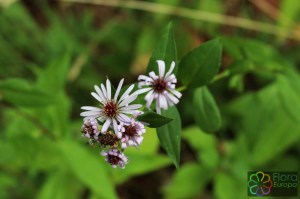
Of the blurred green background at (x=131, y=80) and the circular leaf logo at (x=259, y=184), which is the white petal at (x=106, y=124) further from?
the circular leaf logo at (x=259, y=184)

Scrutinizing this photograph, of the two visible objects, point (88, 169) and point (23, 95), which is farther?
point (88, 169)

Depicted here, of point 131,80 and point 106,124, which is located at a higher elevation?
point 131,80

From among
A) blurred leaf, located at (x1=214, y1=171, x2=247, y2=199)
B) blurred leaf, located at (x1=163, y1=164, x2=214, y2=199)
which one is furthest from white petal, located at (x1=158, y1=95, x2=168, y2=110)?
blurred leaf, located at (x1=163, y1=164, x2=214, y2=199)

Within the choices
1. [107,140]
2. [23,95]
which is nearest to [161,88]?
[107,140]

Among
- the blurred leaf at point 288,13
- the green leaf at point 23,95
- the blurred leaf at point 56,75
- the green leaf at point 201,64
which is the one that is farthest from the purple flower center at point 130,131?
the blurred leaf at point 288,13

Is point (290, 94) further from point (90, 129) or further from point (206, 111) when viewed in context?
point (90, 129)

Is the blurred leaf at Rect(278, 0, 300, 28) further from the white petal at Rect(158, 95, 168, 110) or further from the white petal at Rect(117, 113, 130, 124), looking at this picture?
the white petal at Rect(117, 113, 130, 124)
